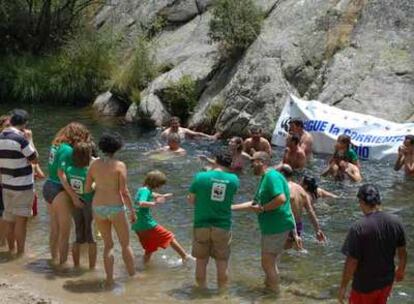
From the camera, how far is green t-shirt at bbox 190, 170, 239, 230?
8.59 metres

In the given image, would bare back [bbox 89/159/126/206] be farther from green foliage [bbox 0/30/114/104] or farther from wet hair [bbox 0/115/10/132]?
green foliage [bbox 0/30/114/104]

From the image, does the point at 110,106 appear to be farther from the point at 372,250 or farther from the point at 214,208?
the point at 372,250

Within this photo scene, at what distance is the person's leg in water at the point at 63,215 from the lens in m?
9.53

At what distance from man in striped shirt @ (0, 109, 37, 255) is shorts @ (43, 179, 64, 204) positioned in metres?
0.38

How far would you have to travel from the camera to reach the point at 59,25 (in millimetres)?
30906

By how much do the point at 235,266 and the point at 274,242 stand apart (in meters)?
1.53

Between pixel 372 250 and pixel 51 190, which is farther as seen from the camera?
pixel 51 190

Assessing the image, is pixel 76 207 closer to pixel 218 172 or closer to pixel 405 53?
pixel 218 172

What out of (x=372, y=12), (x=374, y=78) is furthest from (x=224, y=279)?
(x=372, y=12)

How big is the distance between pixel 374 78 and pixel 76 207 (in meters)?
12.2

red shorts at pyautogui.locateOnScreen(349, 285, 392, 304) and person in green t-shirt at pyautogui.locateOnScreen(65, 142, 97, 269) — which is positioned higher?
person in green t-shirt at pyautogui.locateOnScreen(65, 142, 97, 269)

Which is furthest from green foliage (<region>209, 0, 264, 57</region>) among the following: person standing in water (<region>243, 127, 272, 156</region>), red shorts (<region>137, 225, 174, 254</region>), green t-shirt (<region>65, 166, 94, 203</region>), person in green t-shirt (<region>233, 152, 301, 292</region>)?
person in green t-shirt (<region>233, 152, 301, 292</region>)

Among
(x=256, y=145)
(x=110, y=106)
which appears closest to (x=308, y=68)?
(x=256, y=145)

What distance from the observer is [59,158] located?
9.31 m
